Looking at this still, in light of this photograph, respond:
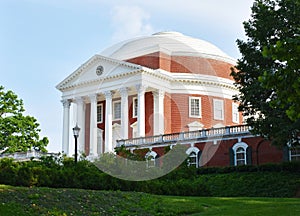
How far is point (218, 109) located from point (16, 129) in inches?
902

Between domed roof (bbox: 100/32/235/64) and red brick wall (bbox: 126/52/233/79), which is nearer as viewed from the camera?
red brick wall (bbox: 126/52/233/79)

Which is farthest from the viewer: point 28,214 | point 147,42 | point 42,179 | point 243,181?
point 147,42

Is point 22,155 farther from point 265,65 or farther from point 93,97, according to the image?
point 265,65

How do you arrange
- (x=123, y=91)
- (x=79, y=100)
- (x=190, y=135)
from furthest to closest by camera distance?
(x=79, y=100) → (x=123, y=91) → (x=190, y=135)

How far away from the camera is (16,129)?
5766cm

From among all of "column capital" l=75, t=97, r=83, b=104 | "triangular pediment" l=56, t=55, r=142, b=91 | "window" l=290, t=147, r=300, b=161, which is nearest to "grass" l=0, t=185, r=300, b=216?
"window" l=290, t=147, r=300, b=161

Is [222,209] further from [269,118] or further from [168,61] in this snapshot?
[168,61]

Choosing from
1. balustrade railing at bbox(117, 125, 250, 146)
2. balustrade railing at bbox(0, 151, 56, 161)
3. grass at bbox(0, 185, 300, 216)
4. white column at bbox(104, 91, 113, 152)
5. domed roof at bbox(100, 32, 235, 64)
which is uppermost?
domed roof at bbox(100, 32, 235, 64)

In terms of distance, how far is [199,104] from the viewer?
5472 centimetres

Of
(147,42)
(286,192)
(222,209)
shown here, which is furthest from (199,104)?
(222,209)

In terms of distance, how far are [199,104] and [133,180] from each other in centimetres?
3110

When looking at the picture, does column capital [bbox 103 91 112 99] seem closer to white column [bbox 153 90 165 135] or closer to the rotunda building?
the rotunda building

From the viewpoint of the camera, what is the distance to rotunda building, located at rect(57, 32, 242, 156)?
5434cm

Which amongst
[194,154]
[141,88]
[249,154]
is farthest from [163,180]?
[141,88]
